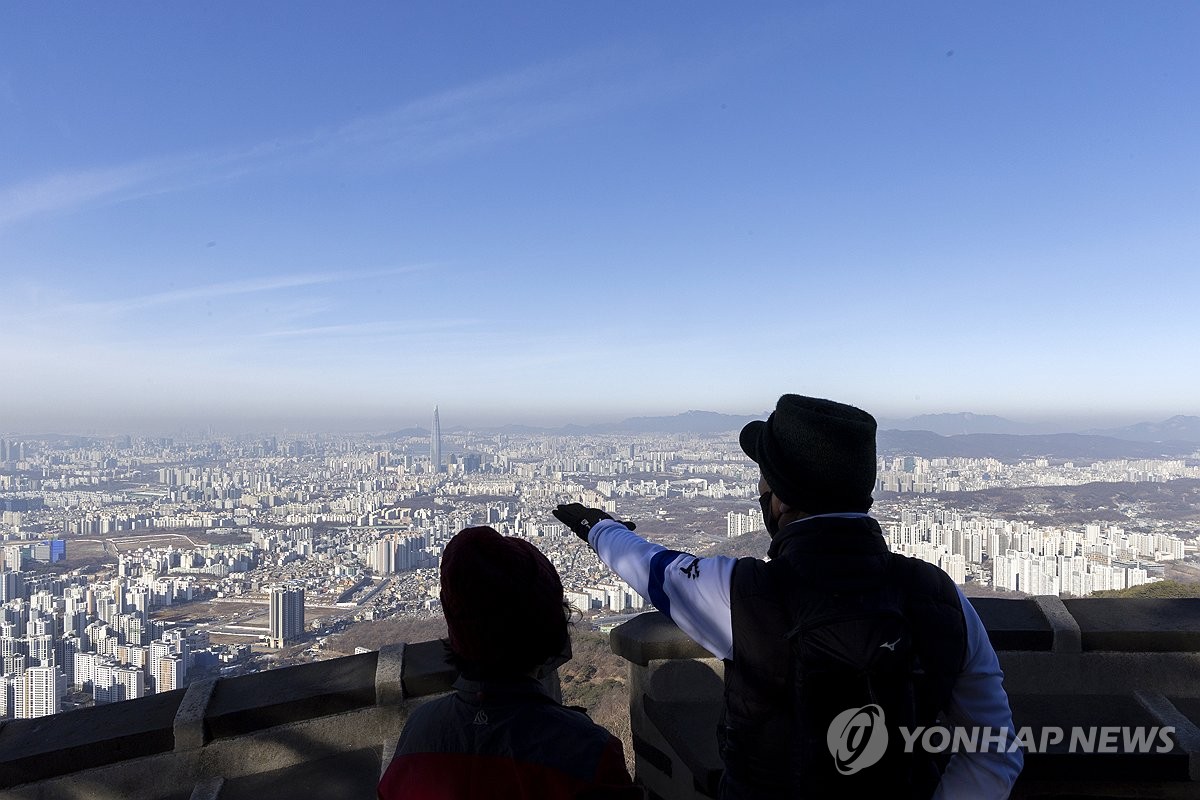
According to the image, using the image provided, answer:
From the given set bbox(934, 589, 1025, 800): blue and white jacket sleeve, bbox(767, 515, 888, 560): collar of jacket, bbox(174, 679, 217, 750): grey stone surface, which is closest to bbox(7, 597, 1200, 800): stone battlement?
bbox(174, 679, 217, 750): grey stone surface

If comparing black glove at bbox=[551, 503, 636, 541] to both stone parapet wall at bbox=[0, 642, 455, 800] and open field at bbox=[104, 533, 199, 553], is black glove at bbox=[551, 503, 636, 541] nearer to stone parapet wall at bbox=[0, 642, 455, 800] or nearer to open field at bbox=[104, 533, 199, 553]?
stone parapet wall at bbox=[0, 642, 455, 800]

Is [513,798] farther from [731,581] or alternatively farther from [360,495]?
[360,495]

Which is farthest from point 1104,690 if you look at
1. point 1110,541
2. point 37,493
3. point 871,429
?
point 37,493

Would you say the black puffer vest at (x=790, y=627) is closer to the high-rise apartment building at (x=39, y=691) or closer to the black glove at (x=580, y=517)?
the black glove at (x=580, y=517)

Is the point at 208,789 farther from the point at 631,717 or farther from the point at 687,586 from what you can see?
the point at 687,586

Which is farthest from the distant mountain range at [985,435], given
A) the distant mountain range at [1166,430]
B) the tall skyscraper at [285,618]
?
the tall skyscraper at [285,618]

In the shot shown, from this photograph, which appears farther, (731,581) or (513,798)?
(731,581)
